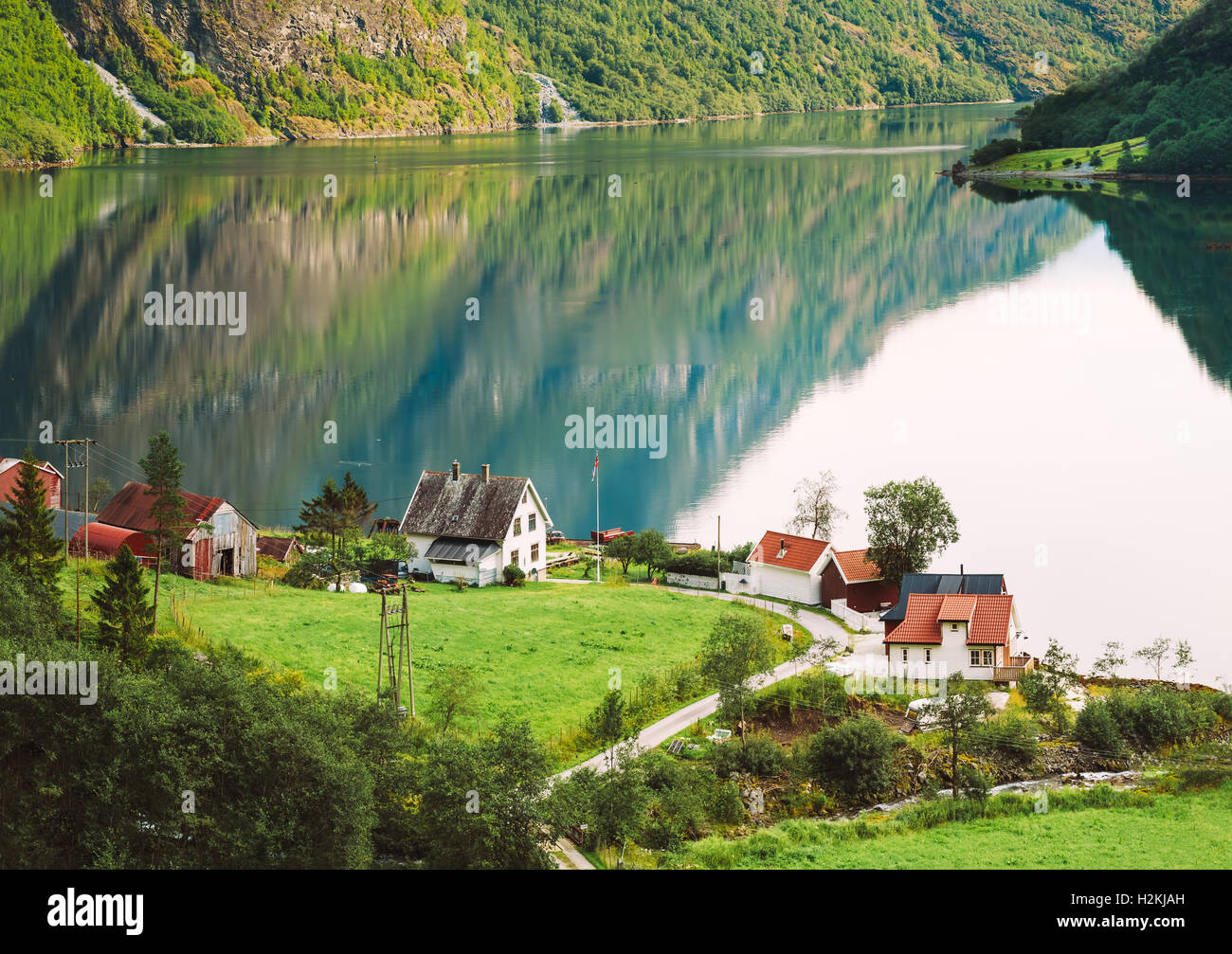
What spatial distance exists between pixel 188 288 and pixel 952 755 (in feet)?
219

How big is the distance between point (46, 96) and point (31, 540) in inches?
5960

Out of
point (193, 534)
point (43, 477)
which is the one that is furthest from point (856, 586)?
point (43, 477)

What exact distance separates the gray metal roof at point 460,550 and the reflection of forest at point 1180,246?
1411 inches

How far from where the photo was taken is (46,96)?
164250 millimetres

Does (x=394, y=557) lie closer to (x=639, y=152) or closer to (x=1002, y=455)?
(x=1002, y=455)

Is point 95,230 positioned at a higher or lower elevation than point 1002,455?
higher

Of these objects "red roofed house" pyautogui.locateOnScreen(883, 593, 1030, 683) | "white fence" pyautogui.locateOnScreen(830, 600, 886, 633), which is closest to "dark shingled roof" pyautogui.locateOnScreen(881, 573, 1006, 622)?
"white fence" pyautogui.locateOnScreen(830, 600, 886, 633)

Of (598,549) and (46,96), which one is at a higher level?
(46,96)

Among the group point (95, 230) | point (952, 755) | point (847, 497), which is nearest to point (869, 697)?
point (952, 755)

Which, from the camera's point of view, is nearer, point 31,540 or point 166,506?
point 31,540

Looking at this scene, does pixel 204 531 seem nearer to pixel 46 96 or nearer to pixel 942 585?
pixel 942 585

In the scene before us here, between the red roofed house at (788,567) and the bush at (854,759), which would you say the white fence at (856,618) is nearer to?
the red roofed house at (788,567)

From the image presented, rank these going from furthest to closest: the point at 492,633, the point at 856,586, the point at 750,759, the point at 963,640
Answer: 1. the point at 856,586
2. the point at 492,633
3. the point at 963,640
4. the point at 750,759

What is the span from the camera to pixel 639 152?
534 feet
